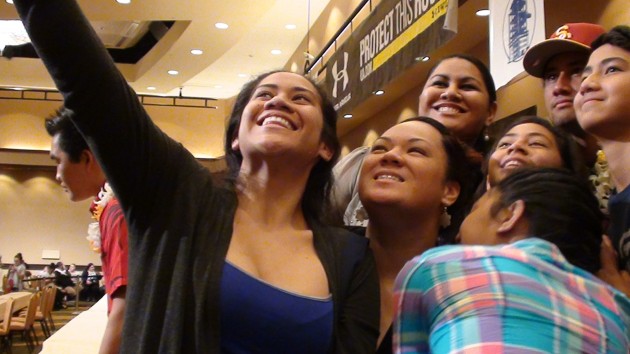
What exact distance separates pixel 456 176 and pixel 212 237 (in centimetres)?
80

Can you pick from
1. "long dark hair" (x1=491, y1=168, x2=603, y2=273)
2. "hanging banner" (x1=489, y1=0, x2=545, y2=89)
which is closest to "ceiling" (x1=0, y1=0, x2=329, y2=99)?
"hanging banner" (x1=489, y1=0, x2=545, y2=89)

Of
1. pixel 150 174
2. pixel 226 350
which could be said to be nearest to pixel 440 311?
pixel 226 350

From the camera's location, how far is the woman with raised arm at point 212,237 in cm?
111

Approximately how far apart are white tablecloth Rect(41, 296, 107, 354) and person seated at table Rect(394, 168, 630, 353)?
238 centimetres

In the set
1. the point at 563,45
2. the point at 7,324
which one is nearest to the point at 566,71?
the point at 563,45

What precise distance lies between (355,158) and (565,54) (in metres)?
0.83

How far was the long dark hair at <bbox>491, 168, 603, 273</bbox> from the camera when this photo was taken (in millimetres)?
1151

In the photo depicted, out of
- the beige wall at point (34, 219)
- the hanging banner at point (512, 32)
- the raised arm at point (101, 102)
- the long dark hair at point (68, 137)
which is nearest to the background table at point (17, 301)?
the long dark hair at point (68, 137)

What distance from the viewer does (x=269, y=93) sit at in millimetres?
1539

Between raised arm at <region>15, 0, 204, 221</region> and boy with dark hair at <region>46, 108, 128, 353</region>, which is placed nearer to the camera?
raised arm at <region>15, 0, 204, 221</region>

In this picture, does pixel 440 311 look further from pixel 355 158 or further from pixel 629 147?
pixel 355 158

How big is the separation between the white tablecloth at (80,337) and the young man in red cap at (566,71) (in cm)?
227

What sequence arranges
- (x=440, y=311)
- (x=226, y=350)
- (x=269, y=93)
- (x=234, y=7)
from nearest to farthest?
(x=440, y=311)
(x=226, y=350)
(x=269, y=93)
(x=234, y=7)

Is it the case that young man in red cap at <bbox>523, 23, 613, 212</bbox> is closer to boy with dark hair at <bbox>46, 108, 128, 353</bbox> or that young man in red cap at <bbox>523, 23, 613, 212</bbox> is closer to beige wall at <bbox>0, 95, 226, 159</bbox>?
boy with dark hair at <bbox>46, 108, 128, 353</bbox>
